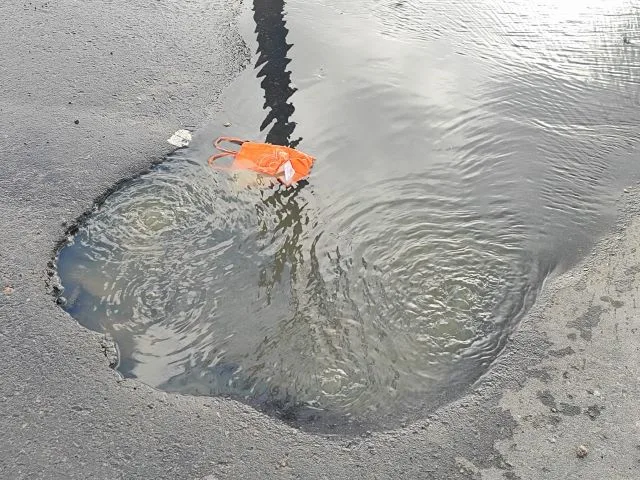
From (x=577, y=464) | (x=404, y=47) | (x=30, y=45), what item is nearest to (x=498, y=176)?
(x=404, y=47)

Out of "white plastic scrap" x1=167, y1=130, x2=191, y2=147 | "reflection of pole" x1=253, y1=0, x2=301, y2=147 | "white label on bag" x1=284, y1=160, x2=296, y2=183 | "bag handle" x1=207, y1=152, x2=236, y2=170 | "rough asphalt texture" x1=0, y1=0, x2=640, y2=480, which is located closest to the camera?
"rough asphalt texture" x1=0, y1=0, x2=640, y2=480

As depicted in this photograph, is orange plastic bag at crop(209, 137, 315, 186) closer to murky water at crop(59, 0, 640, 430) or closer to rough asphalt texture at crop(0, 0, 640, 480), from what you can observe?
murky water at crop(59, 0, 640, 430)

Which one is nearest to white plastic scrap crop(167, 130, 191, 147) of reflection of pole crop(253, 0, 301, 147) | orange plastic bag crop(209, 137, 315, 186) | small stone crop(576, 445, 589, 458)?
orange plastic bag crop(209, 137, 315, 186)

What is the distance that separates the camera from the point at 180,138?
215 inches

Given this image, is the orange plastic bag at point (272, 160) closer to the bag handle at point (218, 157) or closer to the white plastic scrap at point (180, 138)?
the bag handle at point (218, 157)

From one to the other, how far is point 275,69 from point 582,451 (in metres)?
4.60

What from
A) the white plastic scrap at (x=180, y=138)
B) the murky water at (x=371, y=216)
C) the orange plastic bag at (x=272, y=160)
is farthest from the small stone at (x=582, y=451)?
the white plastic scrap at (x=180, y=138)

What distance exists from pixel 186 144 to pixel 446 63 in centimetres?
295

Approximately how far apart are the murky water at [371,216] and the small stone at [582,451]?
2.24 ft

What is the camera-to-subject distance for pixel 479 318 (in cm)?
409

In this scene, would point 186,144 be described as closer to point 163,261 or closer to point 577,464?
point 163,261

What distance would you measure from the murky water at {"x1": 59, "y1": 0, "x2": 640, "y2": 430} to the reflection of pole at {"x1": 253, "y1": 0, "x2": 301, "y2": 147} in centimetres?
2

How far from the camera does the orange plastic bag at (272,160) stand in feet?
16.8

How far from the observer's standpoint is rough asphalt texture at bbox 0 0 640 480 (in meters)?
3.25
